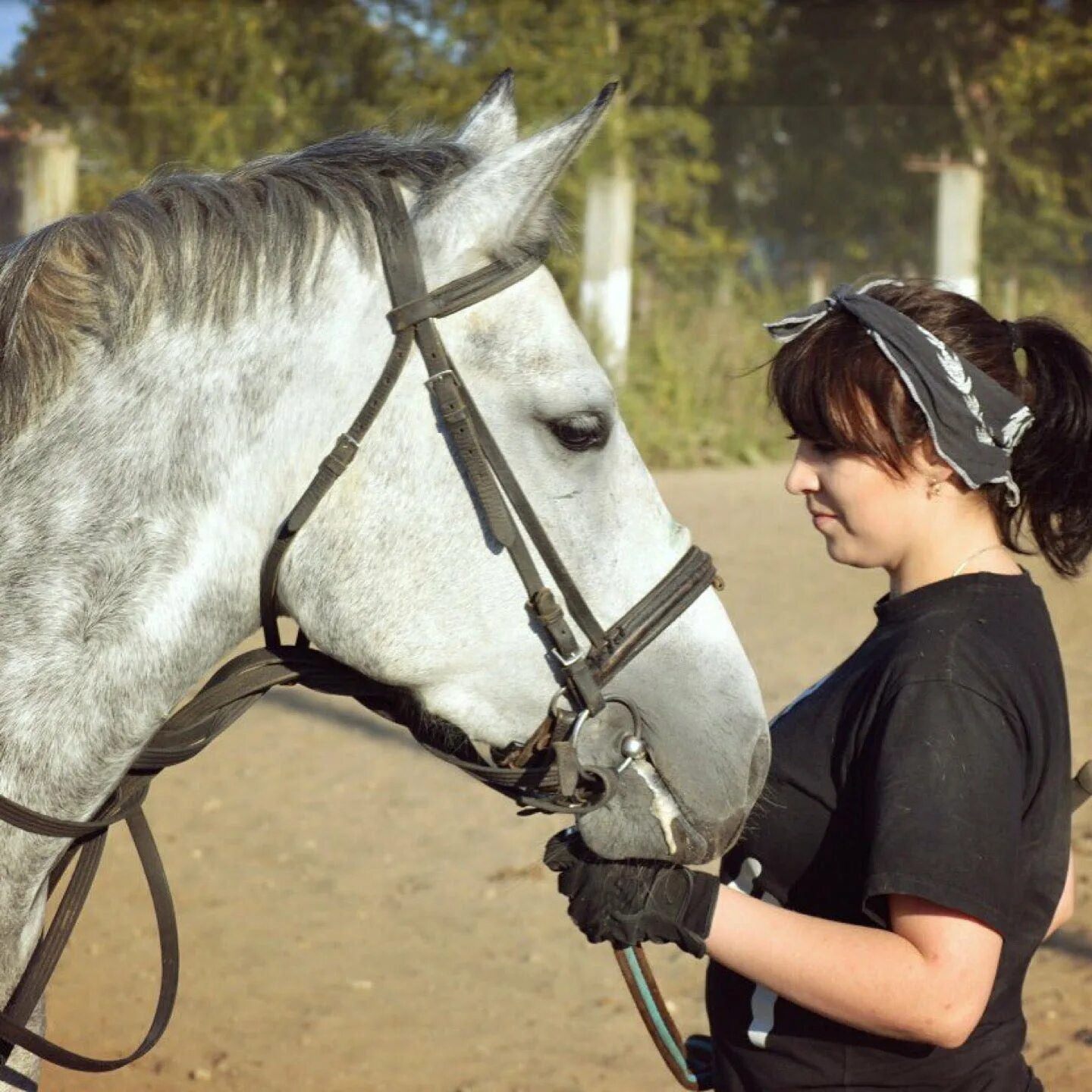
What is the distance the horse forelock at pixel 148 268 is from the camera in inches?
75.0

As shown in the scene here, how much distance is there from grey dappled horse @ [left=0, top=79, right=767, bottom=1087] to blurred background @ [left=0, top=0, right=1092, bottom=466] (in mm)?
9121

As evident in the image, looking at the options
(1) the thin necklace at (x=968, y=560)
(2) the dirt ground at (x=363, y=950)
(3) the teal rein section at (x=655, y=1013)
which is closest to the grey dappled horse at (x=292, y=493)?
(3) the teal rein section at (x=655, y=1013)

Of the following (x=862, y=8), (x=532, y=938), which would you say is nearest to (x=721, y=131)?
(x=862, y=8)

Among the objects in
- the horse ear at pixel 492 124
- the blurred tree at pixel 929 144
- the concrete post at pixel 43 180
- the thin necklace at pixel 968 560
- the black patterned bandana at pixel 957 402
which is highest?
the blurred tree at pixel 929 144

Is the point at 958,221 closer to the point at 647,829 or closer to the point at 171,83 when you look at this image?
the point at 171,83

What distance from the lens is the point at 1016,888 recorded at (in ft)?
5.75

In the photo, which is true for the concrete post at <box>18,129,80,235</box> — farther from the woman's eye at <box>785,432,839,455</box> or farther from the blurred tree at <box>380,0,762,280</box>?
Result: the woman's eye at <box>785,432,839,455</box>

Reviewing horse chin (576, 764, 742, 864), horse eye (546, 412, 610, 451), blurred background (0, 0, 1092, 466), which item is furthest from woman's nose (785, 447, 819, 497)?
blurred background (0, 0, 1092, 466)

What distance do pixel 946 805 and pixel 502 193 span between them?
3.33ft

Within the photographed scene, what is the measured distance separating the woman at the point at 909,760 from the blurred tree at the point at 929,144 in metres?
12.9

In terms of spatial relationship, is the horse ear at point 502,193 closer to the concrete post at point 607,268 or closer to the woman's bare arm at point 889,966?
the woman's bare arm at point 889,966

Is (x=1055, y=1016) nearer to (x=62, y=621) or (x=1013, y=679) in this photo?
(x=1013, y=679)

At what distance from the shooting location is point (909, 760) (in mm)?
1704

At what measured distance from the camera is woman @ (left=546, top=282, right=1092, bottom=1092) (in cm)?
167
